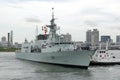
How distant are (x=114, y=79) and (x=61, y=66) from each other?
2518 cm

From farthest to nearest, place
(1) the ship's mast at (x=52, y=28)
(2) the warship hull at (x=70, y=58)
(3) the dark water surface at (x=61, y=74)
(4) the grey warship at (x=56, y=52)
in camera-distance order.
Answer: (1) the ship's mast at (x=52, y=28)
(4) the grey warship at (x=56, y=52)
(2) the warship hull at (x=70, y=58)
(3) the dark water surface at (x=61, y=74)

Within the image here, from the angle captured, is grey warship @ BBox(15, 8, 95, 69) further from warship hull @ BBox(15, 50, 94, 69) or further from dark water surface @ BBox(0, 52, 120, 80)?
dark water surface @ BBox(0, 52, 120, 80)

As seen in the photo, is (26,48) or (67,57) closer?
(67,57)

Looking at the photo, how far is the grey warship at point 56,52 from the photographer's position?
2667 inches

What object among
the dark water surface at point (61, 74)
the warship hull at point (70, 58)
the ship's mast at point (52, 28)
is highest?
the ship's mast at point (52, 28)

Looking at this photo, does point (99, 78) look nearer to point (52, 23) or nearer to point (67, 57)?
point (67, 57)

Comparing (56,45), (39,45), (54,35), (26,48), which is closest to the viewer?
(56,45)

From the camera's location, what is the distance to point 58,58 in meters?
74.6

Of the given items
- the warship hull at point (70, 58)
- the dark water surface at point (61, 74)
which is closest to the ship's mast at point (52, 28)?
the warship hull at point (70, 58)

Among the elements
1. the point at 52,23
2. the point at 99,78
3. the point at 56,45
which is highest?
the point at 52,23

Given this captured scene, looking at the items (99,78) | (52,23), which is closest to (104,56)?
(52,23)

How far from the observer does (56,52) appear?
7425cm

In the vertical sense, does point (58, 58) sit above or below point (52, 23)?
below

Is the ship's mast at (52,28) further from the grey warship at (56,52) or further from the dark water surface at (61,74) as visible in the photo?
the dark water surface at (61,74)
